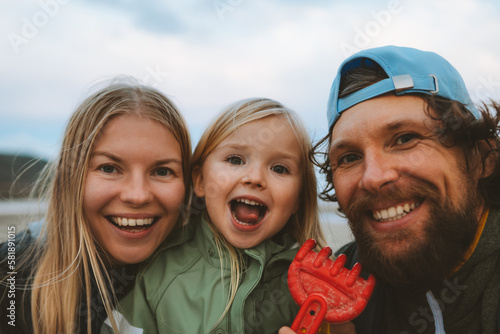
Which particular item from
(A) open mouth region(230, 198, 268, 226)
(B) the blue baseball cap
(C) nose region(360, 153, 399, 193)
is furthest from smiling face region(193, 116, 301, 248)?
(C) nose region(360, 153, 399, 193)

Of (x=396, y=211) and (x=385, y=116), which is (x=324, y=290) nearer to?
(x=396, y=211)

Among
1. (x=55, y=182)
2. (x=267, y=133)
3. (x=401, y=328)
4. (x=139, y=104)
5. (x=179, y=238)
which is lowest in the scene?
(x=401, y=328)

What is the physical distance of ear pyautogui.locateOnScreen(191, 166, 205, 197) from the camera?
267 cm

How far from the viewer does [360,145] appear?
219 cm

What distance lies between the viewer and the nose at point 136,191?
2262 mm

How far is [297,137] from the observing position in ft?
8.45

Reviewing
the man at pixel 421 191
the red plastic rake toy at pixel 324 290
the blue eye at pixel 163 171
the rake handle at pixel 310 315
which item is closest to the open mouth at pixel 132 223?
the blue eye at pixel 163 171

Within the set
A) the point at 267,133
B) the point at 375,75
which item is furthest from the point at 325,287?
the point at 375,75

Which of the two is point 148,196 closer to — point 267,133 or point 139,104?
point 139,104

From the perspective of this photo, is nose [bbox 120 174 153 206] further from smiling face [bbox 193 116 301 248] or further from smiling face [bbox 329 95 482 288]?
smiling face [bbox 329 95 482 288]

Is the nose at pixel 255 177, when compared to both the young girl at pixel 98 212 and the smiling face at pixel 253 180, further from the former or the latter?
A: the young girl at pixel 98 212

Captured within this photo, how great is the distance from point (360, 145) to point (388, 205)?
35 centimetres

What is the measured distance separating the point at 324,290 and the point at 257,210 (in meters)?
0.70

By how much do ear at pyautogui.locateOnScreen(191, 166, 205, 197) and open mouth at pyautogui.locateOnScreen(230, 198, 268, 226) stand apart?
0.74 ft
